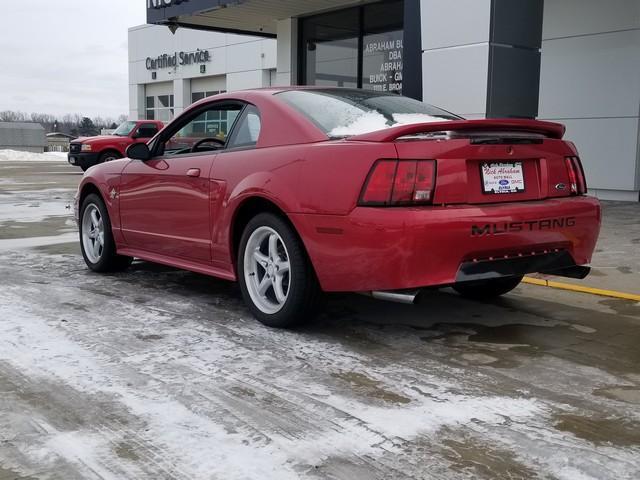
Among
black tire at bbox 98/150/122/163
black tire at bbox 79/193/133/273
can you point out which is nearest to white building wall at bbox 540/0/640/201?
black tire at bbox 79/193/133/273

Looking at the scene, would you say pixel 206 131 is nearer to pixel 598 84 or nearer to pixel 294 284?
pixel 294 284

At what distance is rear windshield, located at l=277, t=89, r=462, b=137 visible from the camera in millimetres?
4379

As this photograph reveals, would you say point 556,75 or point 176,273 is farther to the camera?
point 556,75

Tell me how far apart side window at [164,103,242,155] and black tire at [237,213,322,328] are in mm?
910

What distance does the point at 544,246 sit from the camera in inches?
168

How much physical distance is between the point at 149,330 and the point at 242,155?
129cm

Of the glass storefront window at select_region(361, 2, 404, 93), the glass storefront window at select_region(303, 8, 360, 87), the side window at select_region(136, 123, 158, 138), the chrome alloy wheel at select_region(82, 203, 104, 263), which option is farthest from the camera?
the side window at select_region(136, 123, 158, 138)

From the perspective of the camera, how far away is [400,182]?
151 inches

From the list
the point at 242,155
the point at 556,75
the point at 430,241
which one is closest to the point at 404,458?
the point at 430,241

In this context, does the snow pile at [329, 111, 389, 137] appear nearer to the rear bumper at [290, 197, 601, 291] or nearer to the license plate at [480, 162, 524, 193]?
the rear bumper at [290, 197, 601, 291]

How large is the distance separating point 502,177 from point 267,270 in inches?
62.0

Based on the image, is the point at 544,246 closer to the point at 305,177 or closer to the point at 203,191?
the point at 305,177

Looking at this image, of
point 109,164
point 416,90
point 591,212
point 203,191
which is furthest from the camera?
point 416,90

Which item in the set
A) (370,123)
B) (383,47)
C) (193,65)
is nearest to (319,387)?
(370,123)
